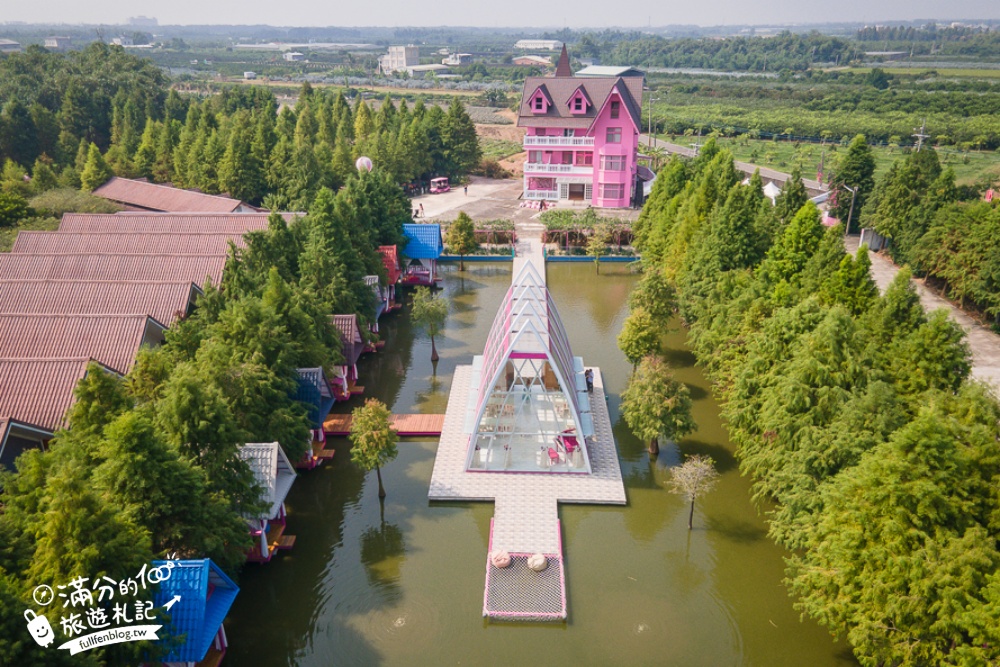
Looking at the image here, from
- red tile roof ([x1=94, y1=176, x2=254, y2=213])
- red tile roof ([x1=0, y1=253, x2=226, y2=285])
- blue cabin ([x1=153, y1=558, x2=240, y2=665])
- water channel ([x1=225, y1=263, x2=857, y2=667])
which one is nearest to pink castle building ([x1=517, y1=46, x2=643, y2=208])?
red tile roof ([x1=94, y1=176, x2=254, y2=213])

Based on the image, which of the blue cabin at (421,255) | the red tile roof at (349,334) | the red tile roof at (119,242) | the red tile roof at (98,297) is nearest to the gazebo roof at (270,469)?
the red tile roof at (349,334)

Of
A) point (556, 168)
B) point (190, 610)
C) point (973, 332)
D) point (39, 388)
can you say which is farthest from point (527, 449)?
point (556, 168)

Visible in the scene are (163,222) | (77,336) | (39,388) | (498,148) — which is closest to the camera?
(39,388)

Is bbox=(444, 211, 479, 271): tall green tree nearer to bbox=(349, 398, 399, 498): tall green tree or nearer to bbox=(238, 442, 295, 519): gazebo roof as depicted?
bbox=(349, 398, 399, 498): tall green tree

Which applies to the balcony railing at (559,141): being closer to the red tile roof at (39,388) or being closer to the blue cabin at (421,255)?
the blue cabin at (421,255)

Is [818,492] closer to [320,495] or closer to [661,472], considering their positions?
[661,472]

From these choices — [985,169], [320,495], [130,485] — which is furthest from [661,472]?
[985,169]

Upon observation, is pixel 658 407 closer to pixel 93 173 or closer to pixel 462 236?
pixel 462 236
